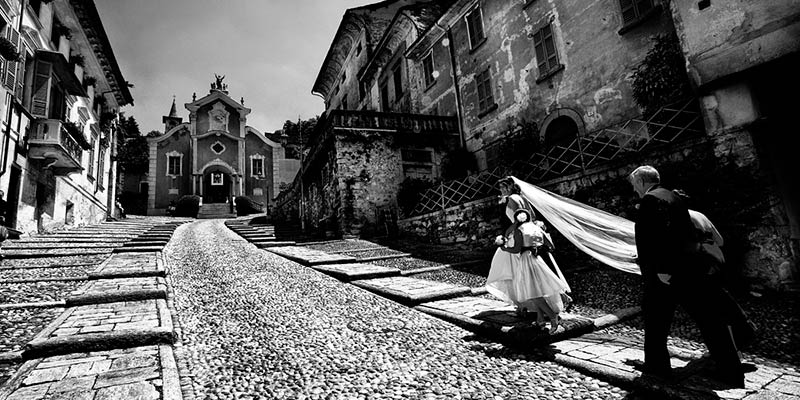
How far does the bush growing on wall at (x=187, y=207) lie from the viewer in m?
30.0

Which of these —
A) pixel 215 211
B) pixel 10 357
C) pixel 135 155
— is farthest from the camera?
pixel 135 155

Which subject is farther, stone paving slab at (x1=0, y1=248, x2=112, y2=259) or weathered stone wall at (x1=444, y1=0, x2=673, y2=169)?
weathered stone wall at (x1=444, y1=0, x2=673, y2=169)

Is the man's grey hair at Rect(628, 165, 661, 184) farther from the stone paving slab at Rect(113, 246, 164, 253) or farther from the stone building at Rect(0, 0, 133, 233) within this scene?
the stone building at Rect(0, 0, 133, 233)

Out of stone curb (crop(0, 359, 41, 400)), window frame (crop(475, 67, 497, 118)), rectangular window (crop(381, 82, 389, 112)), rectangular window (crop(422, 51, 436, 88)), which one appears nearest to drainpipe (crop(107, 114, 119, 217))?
rectangular window (crop(381, 82, 389, 112))

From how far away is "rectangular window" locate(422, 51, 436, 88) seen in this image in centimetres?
1711

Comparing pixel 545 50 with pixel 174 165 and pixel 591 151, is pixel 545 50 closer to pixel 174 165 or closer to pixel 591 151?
pixel 591 151

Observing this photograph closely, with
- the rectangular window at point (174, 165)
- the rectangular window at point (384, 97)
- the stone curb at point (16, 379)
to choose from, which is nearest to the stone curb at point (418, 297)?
the stone curb at point (16, 379)

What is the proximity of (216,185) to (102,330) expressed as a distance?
3348 centimetres

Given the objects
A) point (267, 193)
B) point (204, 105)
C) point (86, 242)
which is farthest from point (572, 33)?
point (204, 105)

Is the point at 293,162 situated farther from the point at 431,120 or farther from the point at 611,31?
the point at 611,31

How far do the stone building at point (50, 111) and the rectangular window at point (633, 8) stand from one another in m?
16.7

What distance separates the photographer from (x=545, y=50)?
11.6 m

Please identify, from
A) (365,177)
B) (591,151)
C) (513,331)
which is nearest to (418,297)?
(513,331)

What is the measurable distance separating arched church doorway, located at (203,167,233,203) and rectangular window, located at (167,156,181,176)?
8.32 feet
